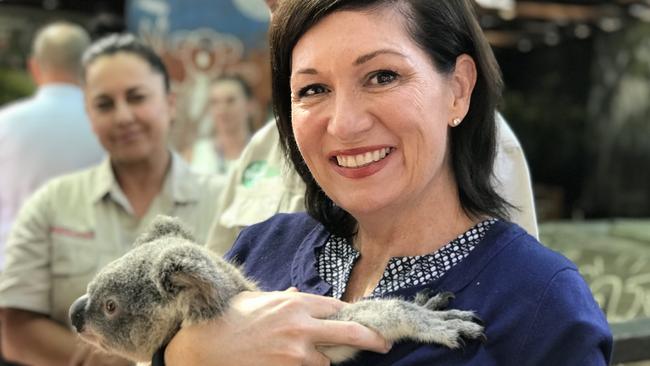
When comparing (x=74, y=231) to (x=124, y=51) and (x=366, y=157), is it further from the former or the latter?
(x=366, y=157)

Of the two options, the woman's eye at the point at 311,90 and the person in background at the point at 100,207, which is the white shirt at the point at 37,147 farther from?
the woman's eye at the point at 311,90

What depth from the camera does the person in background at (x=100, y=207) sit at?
8.48ft

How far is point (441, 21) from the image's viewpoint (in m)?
1.37

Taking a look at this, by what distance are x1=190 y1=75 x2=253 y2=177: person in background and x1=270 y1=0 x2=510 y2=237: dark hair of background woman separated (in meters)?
2.93

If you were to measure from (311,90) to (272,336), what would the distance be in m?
0.43

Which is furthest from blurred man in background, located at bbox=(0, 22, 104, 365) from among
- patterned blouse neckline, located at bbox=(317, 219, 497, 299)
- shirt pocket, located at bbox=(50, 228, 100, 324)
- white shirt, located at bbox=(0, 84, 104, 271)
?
patterned blouse neckline, located at bbox=(317, 219, 497, 299)

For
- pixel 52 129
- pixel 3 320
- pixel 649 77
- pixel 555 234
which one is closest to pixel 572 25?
pixel 649 77

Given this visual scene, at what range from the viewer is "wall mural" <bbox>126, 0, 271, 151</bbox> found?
440 cm

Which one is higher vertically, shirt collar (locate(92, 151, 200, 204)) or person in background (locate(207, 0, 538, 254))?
person in background (locate(207, 0, 538, 254))

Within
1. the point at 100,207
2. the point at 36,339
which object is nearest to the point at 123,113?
the point at 100,207

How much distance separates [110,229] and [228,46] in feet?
6.69

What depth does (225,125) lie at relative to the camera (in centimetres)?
463

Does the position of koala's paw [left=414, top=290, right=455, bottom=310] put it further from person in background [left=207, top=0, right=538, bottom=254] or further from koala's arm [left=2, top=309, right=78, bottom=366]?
koala's arm [left=2, top=309, right=78, bottom=366]

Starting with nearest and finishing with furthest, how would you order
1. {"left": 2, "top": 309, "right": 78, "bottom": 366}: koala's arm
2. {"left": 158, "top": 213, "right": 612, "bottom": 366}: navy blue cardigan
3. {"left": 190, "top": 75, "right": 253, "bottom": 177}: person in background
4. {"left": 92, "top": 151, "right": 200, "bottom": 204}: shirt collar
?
{"left": 158, "top": 213, "right": 612, "bottom": 366}: navy blue cardigan < {"left": 2, "top": 309, "right": 78, "bottom": 366}: koala's arm < {"left": 92, "top": 151, "right": 200, "bottom": 204}: shirt collar < {"left": 190, "top": 75, "right": 253, "bottom": 177}: person in background
